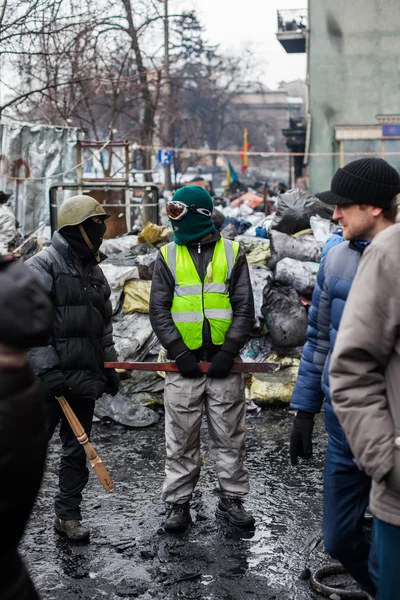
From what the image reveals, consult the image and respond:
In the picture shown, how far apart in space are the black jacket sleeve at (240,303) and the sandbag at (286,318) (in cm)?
330

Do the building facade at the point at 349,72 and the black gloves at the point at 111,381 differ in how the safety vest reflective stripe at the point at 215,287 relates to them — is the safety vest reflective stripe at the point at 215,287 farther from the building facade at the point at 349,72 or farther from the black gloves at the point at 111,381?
the building facade at the point at 349,72

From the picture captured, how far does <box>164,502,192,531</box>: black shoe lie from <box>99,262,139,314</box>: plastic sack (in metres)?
3.97

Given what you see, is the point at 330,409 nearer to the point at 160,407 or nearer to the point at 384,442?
the point at 384,442

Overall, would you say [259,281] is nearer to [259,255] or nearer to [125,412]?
[259,255]

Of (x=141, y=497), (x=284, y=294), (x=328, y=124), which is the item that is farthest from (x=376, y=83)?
(x=141, y=497)

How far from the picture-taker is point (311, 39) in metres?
30.3

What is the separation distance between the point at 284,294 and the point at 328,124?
23577 mm

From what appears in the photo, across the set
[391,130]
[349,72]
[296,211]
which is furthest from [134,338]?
[349,72]

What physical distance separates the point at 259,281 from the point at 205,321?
4.00m

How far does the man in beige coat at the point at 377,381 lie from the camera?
2.29 m

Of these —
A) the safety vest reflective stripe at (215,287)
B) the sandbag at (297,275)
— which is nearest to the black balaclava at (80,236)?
the safety vest reflective stripe at (215,287)

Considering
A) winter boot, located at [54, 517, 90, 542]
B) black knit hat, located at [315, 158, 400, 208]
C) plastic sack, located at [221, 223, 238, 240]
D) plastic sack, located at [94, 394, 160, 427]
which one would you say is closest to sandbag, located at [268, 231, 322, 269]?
plastic sack, located at [221, 223, 238, 240]

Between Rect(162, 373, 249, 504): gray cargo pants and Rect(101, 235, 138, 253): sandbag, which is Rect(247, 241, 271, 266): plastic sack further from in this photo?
Rect(162, 373, 249, 504): gray cargo pants

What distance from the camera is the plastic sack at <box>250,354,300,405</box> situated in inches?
298
